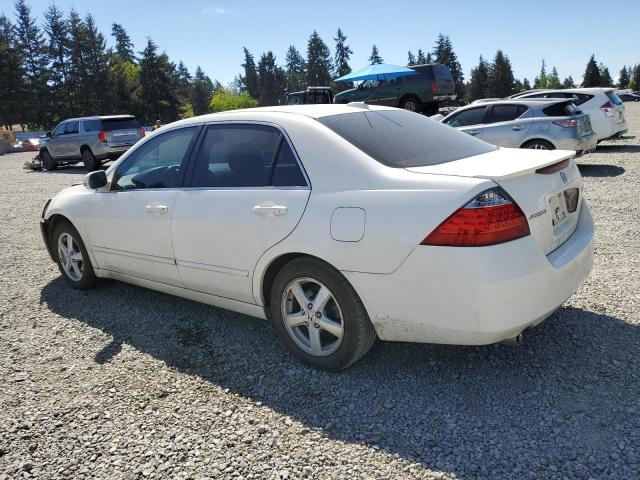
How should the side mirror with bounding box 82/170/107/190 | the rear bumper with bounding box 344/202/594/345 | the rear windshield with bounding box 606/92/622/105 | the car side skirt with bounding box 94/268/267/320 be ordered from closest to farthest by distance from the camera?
the rear bumper with bounding box 344/202/594/345 < the car side skirt with bounding box 94/268/267/320 < the side mirror with bounding box 82/170/107/190 < the rear windshield with bounding box 606/92/622/105

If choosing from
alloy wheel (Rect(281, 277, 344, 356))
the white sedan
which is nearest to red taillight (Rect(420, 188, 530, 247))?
the white sedan

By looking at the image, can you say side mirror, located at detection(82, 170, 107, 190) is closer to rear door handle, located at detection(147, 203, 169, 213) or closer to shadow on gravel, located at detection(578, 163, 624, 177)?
rear door handle, located at detection(147, 203, 169, 213)

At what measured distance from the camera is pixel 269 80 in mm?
104188

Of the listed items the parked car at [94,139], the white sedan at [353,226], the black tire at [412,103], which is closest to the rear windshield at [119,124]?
the parked car at [94,139]

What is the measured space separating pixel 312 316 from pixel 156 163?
195 cm

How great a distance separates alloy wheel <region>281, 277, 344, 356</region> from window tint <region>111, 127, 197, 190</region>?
134 cm

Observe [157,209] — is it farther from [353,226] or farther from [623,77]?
[623,77]

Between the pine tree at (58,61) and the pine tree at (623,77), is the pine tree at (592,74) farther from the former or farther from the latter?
the pine tree at (58,61)

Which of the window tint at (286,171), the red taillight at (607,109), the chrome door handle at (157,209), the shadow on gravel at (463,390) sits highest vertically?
the window tint at (286,171)

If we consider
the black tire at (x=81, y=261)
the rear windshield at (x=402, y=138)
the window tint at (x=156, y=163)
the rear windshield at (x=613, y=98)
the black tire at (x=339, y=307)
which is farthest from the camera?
the rear windshield at (x=613, y=98)

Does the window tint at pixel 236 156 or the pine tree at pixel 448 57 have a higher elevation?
the pine tree at pixel 448 57

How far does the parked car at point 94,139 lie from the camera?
16672mm

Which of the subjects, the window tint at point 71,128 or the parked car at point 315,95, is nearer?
the window tint at point 71,128

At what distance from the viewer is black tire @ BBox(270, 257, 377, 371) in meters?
2.82
